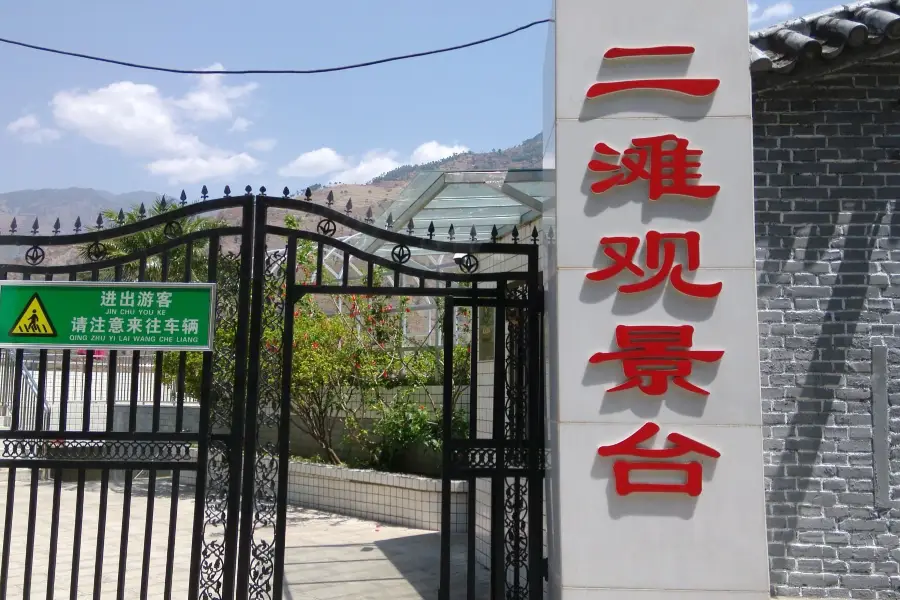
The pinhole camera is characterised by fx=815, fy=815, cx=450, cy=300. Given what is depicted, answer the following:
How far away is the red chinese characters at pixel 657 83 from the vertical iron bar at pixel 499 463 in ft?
4.06

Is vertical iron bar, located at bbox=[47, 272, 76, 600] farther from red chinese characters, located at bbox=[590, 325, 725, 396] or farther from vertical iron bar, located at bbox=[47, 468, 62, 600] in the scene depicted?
red chinese characters, located at bbox=[590, 325, 725, 396]

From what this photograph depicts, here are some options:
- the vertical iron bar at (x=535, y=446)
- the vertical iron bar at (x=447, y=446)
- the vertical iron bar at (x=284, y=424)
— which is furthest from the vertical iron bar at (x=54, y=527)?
the vertical iron bar at (x=535, y=446)

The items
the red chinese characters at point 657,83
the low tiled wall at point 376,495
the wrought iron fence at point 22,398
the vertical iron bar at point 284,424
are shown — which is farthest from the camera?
the wrought iron fence at point 22,398

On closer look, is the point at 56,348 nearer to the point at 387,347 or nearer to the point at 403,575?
the point at 403,575

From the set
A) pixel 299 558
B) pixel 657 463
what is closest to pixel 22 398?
pixel 299 558

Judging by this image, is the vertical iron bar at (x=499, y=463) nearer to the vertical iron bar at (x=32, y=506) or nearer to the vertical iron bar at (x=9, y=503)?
the vertical iron bar at (x=32, y=506)

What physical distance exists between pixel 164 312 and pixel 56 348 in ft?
2.02

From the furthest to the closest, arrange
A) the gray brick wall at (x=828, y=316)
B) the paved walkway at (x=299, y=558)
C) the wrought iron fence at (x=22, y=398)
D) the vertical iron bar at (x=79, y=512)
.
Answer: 1. the wrought iron fence at (x=22, y=398)
2. the paved walkway at (x=299, y=558)
3. the gray brick wall at (x=828, y=316)
4. the vertical iron bar at (x=79, y=512)

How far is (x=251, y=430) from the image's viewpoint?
4.65m

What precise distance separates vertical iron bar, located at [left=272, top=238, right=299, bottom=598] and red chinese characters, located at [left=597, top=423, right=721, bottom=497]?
182cm

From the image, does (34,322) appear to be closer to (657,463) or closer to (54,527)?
(54,527)

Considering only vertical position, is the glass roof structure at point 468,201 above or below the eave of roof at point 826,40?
below

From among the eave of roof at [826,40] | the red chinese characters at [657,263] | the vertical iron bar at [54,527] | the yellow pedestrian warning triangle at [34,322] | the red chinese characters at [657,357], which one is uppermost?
the eave of roof at [826,40]

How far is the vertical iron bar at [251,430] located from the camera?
15.1ft
